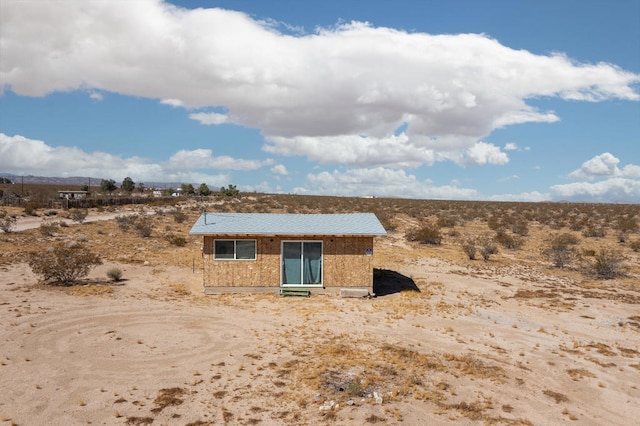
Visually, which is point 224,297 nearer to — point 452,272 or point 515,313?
point 515,313

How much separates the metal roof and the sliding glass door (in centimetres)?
82

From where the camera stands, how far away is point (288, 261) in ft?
64.2

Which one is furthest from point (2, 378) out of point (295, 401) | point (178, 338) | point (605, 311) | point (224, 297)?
point (605, 311)

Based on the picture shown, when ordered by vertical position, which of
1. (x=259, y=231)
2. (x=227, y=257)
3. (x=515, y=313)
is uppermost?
(x=259, y=231)

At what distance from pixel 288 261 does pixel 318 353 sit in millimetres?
7719

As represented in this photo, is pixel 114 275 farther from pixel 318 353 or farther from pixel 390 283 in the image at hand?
pixel 390 283

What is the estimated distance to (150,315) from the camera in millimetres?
15516

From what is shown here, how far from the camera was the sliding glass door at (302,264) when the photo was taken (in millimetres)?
19500

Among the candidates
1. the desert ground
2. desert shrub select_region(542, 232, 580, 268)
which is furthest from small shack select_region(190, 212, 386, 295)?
desert shrub select_region(542, 232, 580, 268)

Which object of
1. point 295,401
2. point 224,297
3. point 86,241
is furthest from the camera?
point 86,241

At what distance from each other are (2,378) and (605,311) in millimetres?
20046

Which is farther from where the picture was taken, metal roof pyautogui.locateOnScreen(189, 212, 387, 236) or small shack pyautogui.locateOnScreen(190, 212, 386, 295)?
small shack pyautogui.locateOnScreen(190, 212, 386, 295)

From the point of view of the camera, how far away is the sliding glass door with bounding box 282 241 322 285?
64.0ft

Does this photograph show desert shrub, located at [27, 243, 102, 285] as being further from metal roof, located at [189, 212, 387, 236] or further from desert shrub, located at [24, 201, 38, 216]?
desert shrub, located at [24, 201, 38, 216]
